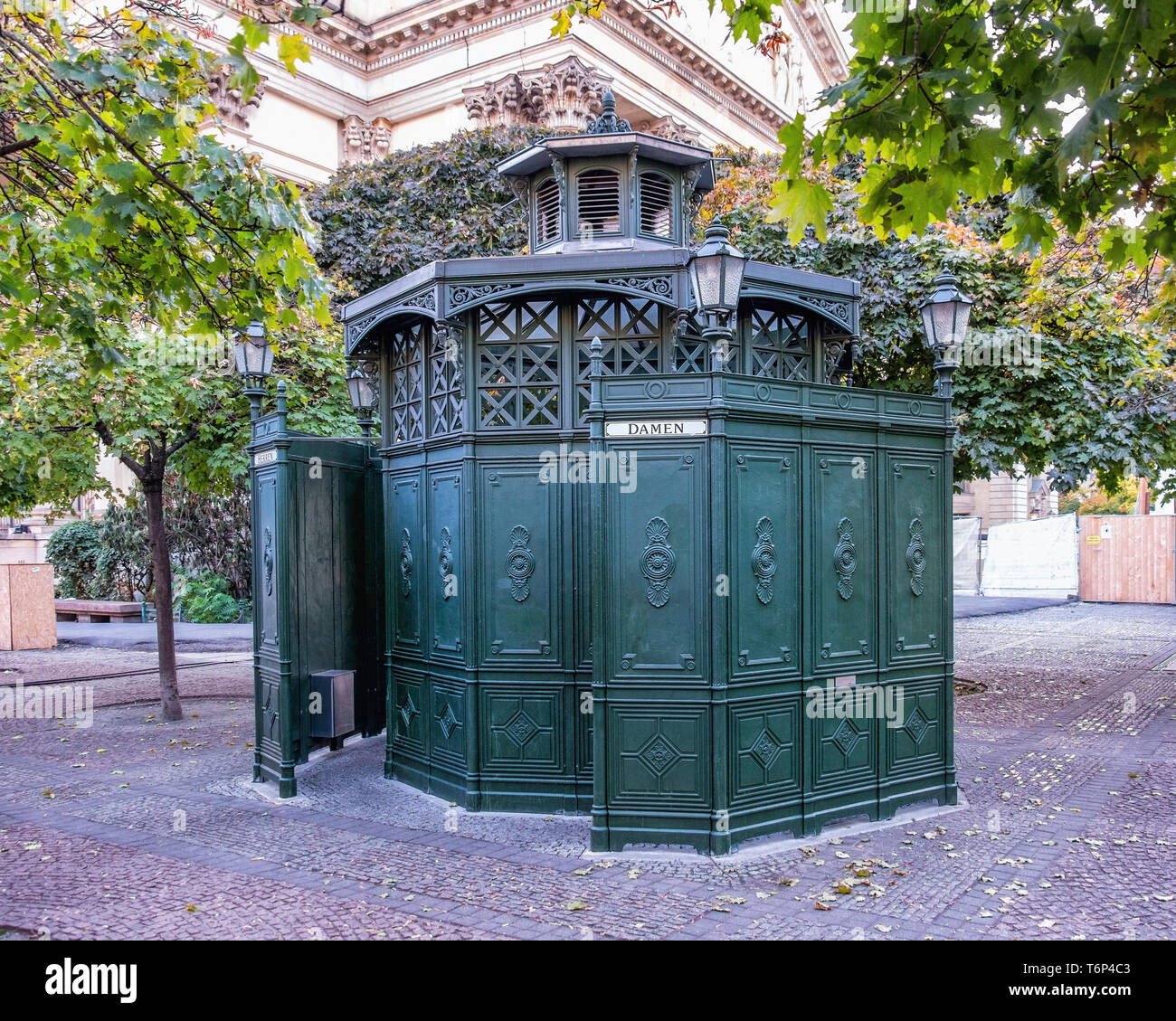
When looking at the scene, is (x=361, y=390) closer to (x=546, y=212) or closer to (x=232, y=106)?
(x=546, y=212)

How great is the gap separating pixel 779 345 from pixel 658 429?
2347 mm

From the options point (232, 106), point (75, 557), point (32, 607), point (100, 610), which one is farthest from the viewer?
point (75, 557)

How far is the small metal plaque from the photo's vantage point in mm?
7680

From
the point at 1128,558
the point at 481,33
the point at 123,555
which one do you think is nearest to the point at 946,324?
the point at 481,33

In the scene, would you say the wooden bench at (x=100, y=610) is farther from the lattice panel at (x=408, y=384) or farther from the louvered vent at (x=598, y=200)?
the louvered vent at (x=598, y=200)

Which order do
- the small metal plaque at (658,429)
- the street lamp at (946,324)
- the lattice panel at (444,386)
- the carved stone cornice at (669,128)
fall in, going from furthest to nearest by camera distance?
1. the carved stone cornice at (669,128)
2. the lattice panel at (444,386)
3. the street lamp at (946,324)
4. the small metal plaque at (658,429)

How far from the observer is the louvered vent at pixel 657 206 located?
10.0 meters

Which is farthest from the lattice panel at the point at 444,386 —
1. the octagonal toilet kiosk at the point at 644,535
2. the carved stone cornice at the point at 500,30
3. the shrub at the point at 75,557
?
the shrub at the point at 75,557

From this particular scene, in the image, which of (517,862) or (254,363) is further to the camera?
(254,363)

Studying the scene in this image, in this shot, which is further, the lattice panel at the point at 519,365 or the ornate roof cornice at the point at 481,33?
the ornate roof cornice at the point at 481,33

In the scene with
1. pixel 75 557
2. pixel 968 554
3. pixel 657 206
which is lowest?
pixel 968 554

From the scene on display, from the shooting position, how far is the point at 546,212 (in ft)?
33.7

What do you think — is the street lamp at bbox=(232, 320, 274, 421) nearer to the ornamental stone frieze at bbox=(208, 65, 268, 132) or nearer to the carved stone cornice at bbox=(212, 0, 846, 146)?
the ornamental stone frieze at bbox=(208, 65, 268, 132)

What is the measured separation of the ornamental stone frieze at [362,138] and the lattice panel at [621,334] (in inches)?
1144
